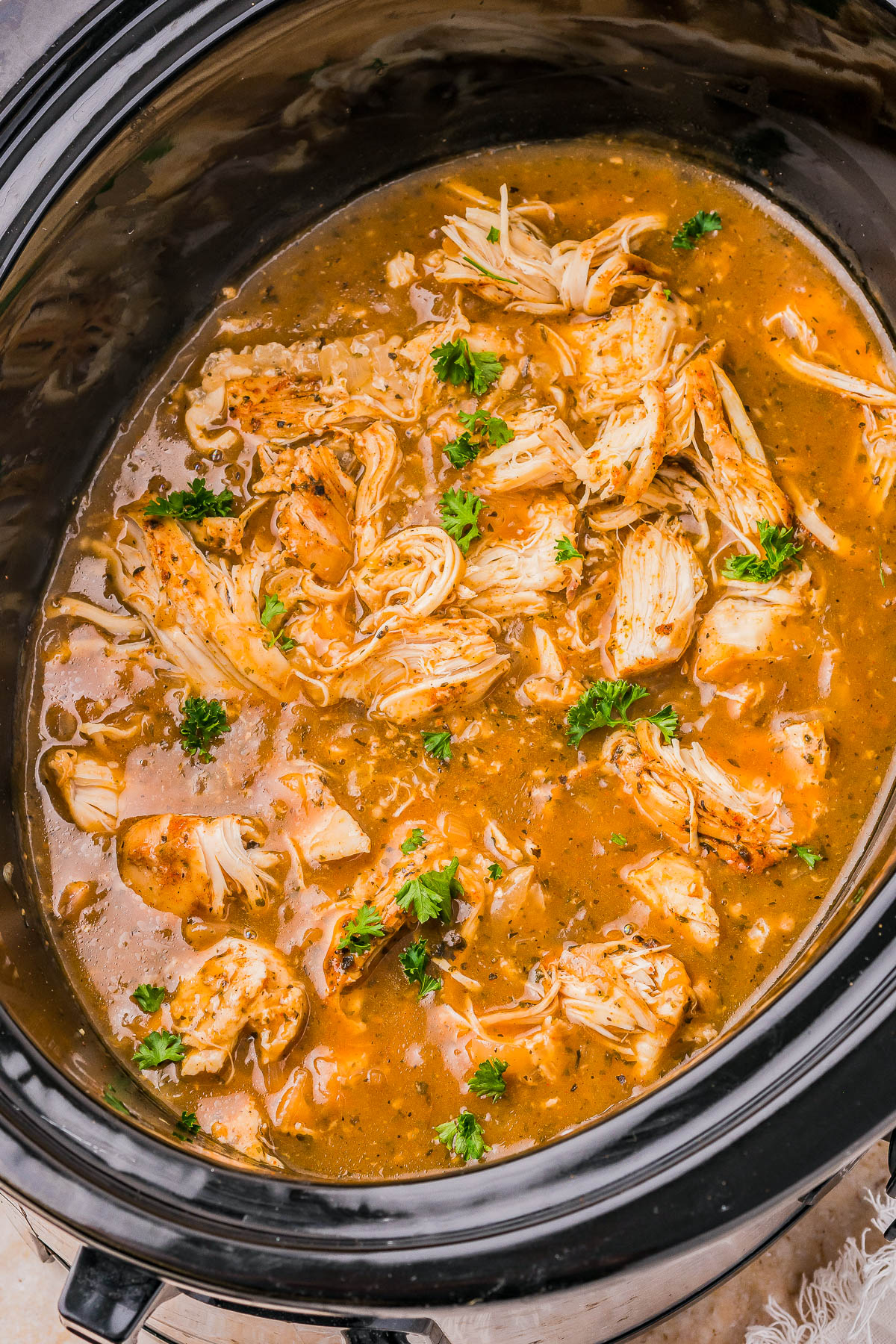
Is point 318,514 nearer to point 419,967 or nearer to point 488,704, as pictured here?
point 488,704

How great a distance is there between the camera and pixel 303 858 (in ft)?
9.75

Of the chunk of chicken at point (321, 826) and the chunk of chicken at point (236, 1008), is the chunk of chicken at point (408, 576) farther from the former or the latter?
the chunk of chicken at point (236, 1008)

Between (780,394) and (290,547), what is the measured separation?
145cm

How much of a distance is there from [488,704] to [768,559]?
83 cm

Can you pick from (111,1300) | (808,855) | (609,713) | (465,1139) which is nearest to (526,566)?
(609,713)

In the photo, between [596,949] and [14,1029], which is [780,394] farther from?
[14,1029]

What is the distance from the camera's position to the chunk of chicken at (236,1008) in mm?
2791

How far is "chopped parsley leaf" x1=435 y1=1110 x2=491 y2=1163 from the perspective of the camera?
2707 mm

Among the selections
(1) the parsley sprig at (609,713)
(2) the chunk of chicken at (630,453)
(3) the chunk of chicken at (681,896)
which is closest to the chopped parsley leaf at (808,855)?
(3) the chunk of chicken at (681,896)

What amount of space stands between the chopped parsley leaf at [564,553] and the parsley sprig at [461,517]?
25 centimetres

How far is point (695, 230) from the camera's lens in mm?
3398

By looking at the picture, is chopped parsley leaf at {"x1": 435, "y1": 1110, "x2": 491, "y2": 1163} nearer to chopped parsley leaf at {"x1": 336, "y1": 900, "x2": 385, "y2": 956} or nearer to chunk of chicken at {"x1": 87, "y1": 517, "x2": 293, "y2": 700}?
chopped parsley leaf at {"x1": 336, "y1": 900, "x2": 385, "y2": 956}

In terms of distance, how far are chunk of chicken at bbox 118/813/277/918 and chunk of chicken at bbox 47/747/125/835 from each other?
136 mm

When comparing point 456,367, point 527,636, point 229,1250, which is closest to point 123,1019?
point 229,1250
